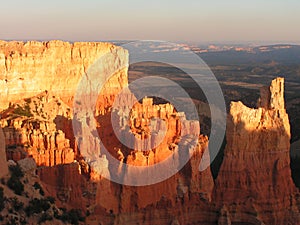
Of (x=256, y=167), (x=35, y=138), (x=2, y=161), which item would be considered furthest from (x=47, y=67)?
(x=2, y=161)

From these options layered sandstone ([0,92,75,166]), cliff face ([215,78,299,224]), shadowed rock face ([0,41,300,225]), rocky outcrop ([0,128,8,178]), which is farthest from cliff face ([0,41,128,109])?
cliff face ([215,78,299,224])

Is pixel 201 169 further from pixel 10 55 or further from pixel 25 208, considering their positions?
pixel 10 55

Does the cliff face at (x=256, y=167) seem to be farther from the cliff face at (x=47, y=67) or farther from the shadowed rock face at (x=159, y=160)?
the cliff face at (x=47, y=67)

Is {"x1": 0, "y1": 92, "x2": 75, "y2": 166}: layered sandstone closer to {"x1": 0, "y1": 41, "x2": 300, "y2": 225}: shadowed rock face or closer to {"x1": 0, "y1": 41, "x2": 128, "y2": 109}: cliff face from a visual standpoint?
{"x1": 0, "y1": 41, "x2": 300, "y2": 225}: shadowed rock face

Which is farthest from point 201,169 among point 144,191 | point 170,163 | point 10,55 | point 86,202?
point 10,55

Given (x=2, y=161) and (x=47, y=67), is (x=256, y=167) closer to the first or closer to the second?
(x=2, y=161)

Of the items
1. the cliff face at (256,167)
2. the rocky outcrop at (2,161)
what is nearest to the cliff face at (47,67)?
the rocky outcrop at (2,161)

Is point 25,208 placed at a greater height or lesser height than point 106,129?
lesser
